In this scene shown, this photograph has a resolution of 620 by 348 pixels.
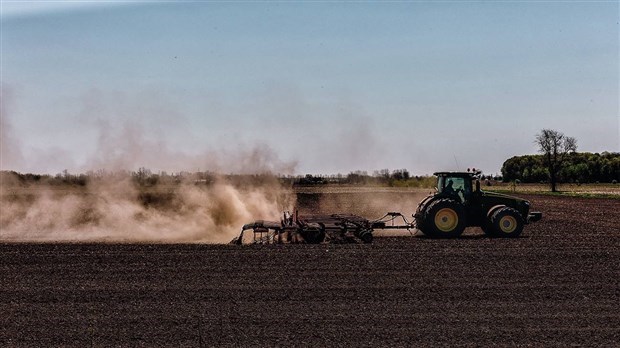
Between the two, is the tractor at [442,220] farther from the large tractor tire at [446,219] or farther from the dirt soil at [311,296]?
the dirt soil at [311,296]

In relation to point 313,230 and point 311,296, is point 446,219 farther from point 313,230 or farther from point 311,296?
point 311,296

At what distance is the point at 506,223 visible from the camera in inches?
958

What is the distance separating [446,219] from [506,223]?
95.4 inches

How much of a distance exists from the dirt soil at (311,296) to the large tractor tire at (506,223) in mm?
2952

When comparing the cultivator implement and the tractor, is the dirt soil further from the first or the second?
the tractor

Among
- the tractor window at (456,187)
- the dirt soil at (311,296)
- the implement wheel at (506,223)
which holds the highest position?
the tractor window at (456,187)

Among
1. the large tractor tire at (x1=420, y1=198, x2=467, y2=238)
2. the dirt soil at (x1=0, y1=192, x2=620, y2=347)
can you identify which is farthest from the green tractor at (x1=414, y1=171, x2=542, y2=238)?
the dirt soil at (x1=0, y1=192, x2=620, y2=347)

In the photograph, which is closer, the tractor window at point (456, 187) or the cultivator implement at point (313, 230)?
the cultivator implement at point (313, 230)

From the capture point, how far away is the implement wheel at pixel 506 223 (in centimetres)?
2423

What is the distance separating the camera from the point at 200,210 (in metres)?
32.0

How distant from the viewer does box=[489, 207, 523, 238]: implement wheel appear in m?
24.2

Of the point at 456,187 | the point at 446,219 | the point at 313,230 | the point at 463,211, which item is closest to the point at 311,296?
the point at 313,230

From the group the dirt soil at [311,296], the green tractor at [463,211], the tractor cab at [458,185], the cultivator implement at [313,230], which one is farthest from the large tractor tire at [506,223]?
the cultivator implement at [313,230]

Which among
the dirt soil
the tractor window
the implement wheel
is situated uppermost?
the tractor window
